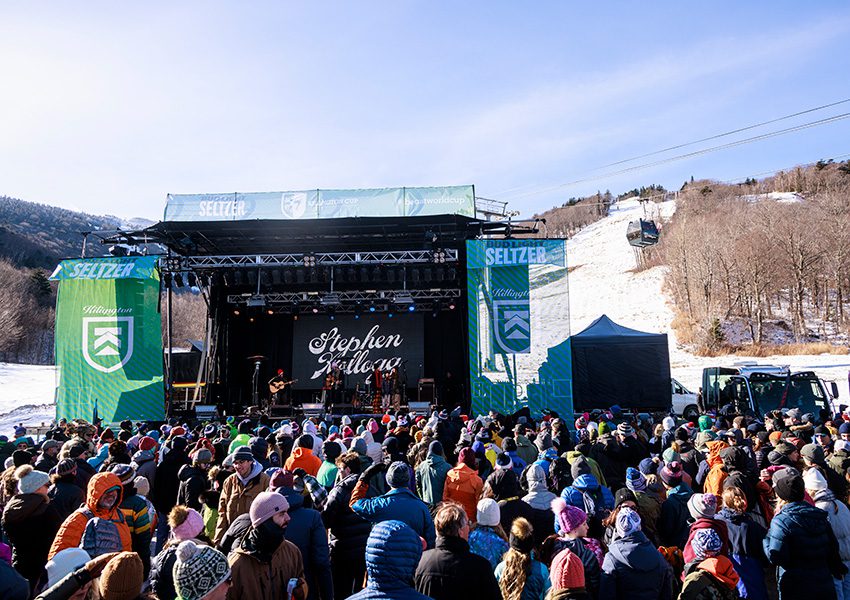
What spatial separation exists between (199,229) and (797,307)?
31062 mm

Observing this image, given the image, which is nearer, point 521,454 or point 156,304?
point 521,454

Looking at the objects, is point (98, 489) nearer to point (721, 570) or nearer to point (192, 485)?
point (192, 485)

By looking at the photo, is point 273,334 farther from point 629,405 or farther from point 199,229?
point 629,405

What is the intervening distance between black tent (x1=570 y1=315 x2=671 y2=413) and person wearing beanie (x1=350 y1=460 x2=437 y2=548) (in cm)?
1503

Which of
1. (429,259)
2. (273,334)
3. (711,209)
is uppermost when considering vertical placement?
(711,209)

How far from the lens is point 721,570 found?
124 inches

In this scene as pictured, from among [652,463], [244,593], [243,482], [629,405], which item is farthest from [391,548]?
[629,405]

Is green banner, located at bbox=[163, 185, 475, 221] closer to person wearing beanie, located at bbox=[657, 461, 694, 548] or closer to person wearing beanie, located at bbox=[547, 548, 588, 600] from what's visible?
person wearing beanie, located at bbox=[657, 461, 694, 548]

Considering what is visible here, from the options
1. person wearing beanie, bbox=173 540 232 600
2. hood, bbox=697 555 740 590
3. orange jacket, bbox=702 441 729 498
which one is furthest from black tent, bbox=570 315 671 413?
person wearing beanie, bbox=173 540 232 600

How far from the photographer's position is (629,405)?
720 inches

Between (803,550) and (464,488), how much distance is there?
7.83 ft

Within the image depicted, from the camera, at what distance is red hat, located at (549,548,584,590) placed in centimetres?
279

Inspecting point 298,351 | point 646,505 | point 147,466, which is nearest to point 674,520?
point 646,505

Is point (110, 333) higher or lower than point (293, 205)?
lower
